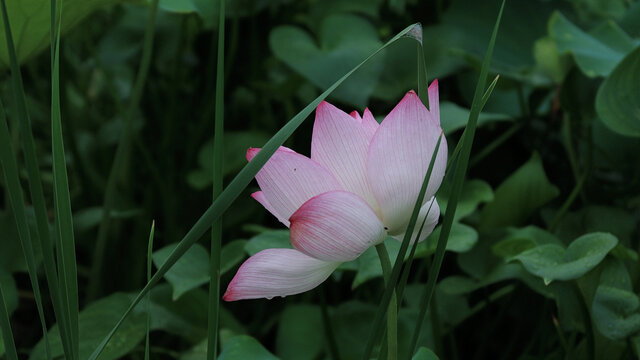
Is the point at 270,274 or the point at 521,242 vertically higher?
the point at 270,274

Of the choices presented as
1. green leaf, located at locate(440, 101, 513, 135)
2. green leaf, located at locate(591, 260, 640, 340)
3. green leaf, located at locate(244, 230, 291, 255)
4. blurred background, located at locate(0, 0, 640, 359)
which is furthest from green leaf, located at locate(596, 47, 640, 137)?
green leaf, located at locate(244, 230, 291, 255)

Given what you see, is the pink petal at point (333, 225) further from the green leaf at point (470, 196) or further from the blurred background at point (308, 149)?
the green leaf at point (470, 196)

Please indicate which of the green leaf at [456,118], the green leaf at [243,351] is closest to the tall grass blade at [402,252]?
the green leaf at [243,351]

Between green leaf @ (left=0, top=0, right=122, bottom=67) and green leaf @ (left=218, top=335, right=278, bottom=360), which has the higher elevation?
green leaf @ (left=0, top=0, right=122, bottom=67)

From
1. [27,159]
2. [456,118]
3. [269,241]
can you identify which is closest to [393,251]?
[269,241]

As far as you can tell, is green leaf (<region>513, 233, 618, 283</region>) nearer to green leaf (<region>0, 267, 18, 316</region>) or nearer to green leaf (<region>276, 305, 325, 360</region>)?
green leaf (<region>276, 305, 325, 360</region>)

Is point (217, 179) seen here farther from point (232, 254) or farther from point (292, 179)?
point (232, 254)

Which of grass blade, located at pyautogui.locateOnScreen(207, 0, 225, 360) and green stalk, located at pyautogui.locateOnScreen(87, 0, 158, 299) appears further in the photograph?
green stalk, located at pyautogui.locateOnScreen(87, 0, 158, 299)

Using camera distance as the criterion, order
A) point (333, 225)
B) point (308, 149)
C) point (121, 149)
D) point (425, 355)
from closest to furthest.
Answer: point (333, 225)
point (425, 355)
point (121, 149)
point (308, 149)

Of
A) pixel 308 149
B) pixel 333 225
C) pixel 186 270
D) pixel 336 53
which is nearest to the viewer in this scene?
pixel 333 225
